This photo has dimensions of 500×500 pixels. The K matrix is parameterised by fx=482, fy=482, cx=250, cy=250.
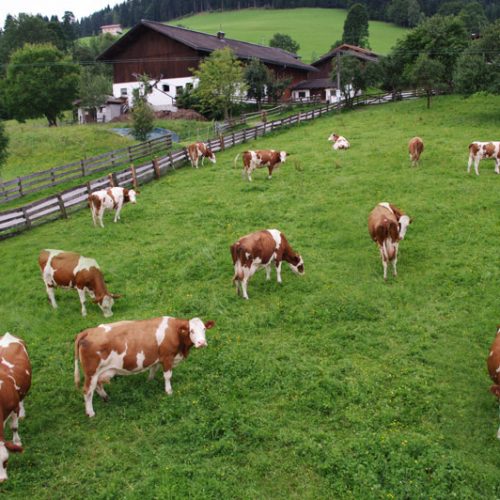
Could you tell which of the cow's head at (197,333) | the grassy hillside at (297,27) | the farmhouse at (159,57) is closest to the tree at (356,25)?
the grassy hillside at (297,27)

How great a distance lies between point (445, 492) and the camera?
20.1 ft

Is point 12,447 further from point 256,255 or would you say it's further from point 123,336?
point 256,255

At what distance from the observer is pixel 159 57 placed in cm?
4906

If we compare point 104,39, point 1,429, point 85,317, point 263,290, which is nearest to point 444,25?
point 263,290

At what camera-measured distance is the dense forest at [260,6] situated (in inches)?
4589

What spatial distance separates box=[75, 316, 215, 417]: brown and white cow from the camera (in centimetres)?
759

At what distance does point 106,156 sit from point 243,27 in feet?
316

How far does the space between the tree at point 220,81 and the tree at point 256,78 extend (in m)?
5.24

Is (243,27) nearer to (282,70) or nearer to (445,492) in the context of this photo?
Answer: (282,70)

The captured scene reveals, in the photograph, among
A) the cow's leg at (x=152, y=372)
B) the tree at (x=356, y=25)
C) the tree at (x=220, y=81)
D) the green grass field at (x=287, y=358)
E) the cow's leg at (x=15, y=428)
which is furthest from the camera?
the tree at (x=356, y=25)

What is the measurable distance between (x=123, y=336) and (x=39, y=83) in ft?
130

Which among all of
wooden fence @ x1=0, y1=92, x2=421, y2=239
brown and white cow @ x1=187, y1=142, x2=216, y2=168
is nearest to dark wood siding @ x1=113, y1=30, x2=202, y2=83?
wooden fence @ x1=0, y1=92, x2=421, y2=239

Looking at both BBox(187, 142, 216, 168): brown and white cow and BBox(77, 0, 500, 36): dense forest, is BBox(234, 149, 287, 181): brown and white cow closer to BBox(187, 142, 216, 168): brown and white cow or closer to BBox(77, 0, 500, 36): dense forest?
BBox(187, 142, 216, 168): brown and white cow

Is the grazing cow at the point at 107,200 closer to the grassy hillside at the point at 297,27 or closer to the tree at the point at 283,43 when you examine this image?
the grassy hillside at the point at 297,27
